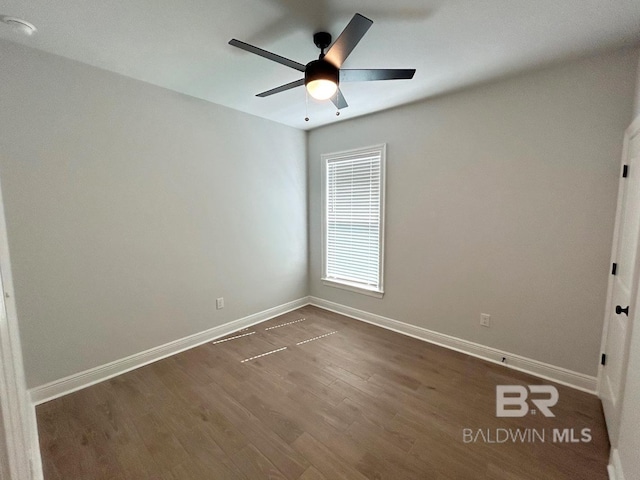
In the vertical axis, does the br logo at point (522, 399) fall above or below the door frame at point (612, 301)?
below

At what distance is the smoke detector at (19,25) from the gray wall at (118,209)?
0.28m

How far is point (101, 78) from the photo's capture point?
223 centimetres

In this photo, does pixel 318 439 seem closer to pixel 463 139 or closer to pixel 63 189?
pixel 63 189

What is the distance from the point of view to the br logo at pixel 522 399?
77.4 inches

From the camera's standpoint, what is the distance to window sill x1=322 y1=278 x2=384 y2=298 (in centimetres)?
342

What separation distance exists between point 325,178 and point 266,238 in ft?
4.04

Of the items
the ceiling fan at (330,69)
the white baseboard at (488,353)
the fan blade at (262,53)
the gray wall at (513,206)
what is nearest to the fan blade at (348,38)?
the ceiling fan at (330,69)

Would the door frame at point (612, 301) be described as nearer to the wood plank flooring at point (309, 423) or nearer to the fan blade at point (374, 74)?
the wood plank flooring at point (309, 423)

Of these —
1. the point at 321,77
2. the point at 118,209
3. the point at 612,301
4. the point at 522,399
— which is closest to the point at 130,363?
the point at 118,209

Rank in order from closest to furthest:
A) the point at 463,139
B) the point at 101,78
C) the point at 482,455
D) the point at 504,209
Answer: the point at 482,455, the point at 101,78, the point at 504,209, the point at 463,139

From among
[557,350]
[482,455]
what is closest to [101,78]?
[482,455]

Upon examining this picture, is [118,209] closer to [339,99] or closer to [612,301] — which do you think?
[339,99]

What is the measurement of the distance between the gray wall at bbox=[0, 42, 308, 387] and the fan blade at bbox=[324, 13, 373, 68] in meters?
1.88

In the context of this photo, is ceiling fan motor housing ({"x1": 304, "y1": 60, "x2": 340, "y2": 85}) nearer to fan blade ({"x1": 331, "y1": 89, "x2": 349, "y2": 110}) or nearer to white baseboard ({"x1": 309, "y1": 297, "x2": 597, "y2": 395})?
fan blade ({"x1": 331, "y1": 89, "x2": 349, "y2": 110})
